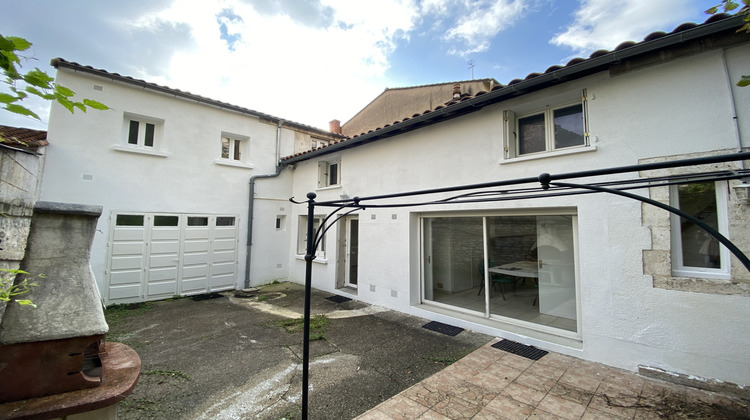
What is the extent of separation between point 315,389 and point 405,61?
9180mm

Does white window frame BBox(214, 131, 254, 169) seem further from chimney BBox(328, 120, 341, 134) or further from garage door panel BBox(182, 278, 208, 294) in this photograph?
chimney BBox(328, 120, 341, 134)

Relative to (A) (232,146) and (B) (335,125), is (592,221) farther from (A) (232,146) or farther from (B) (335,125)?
(B) (335,125)

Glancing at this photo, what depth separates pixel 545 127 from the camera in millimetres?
4934

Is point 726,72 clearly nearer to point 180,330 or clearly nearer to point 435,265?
point 435,265

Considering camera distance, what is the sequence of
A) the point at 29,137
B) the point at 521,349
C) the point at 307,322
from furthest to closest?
1. the point at 29,137
2. the point at 521,349
3. the point at 307,322

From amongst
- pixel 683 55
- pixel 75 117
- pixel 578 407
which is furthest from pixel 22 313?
pixel 75 117

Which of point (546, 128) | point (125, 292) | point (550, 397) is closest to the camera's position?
point (550, 397)

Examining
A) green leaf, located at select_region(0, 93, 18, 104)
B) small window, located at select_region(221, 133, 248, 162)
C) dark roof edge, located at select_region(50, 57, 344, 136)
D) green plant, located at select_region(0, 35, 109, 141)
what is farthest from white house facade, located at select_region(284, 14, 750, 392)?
small window, located at select_region(221, 133, 248, 162)

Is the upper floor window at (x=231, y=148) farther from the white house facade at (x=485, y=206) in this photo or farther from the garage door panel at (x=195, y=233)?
the garage door panel at (x=195, y=233)

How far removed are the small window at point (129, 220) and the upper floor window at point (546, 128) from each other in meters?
8.70

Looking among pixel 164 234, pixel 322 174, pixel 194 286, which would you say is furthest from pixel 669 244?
pixel 164 234

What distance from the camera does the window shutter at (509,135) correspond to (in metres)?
5.09

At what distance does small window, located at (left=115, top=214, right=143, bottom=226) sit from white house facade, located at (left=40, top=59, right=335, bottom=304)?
2 centimetres

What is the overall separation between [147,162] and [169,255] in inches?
97.8
